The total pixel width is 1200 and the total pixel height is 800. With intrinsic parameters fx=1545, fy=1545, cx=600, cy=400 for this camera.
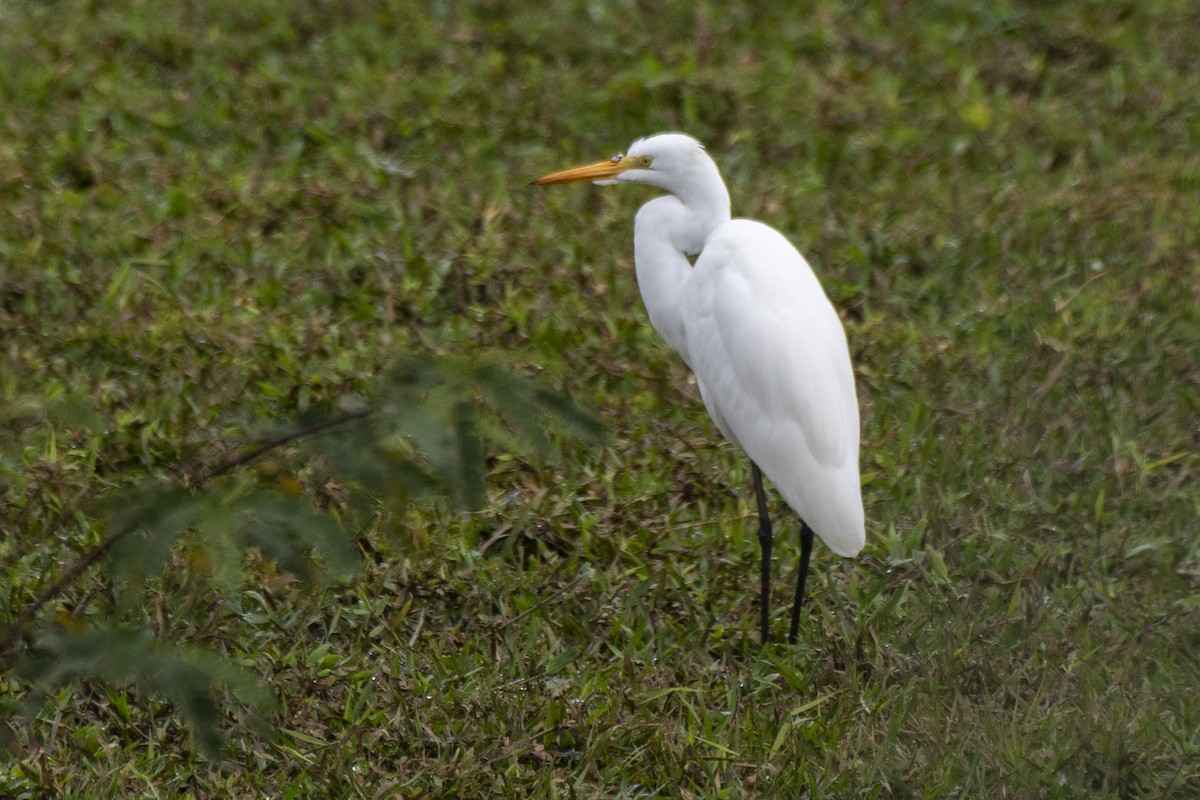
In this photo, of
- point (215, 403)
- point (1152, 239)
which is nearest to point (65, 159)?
point (215, 403)

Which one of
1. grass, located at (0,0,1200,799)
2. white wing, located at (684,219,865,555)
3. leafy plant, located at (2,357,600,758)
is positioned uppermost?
leafy plant, located at (2,357,600,758)

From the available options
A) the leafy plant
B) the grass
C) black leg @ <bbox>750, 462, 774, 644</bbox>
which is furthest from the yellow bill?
the leafy plant

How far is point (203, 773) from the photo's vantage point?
8.38ft

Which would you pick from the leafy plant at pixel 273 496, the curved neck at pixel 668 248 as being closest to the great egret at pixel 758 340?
the curved neck at pixel 668 248

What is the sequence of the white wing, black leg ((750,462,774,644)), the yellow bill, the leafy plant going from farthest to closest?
the yellow bill, black leg ((750,462,774,644)), the white wing, the leafy plant

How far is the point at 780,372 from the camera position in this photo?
282 centimetres

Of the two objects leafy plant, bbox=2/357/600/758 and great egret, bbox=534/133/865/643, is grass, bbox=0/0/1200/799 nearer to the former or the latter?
leafy plant, bbox=2/357/600/758

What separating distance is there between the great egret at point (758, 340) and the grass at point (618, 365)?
0.27 meters

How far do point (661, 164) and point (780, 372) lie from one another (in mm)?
560

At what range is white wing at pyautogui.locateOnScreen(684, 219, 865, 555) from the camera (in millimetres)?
2748

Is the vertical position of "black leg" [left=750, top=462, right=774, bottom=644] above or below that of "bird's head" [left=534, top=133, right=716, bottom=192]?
below

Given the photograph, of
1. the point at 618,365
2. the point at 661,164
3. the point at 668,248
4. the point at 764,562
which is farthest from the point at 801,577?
the point at 618,365

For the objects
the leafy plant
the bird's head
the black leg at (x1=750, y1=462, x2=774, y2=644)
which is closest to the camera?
the leafy plant

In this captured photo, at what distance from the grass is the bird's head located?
0.57 metres
